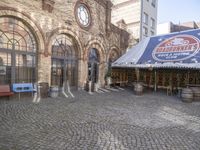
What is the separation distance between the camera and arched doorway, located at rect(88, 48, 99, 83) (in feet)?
51.5

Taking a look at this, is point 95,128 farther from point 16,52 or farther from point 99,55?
point 99,55

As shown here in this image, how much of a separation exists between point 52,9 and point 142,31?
46.9ft

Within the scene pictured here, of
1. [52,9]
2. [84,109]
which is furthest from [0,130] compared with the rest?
[52,9]

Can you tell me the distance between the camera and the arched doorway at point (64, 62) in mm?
12834

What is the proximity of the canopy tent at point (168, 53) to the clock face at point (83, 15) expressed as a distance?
14.3ft

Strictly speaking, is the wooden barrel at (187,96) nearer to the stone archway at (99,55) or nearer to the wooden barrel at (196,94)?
the wooden barrel at (196,94)

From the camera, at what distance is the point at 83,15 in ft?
47.8

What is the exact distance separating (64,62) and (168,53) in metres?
7.65

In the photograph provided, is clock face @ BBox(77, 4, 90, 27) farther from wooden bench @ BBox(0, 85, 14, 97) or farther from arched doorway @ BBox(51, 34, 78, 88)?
wooden bench @ BBox(0, 85, 14, 97)

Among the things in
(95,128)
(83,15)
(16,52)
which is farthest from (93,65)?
(95,128)

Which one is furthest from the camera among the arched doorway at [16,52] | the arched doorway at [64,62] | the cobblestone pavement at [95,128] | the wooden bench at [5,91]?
the arched doorway at [64,62]

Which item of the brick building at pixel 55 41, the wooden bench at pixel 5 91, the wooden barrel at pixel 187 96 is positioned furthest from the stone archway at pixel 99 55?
the wooden barrel at pixel 187 96

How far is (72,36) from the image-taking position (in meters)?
13.5

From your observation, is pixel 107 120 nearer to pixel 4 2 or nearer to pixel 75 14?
pixel 4 2
